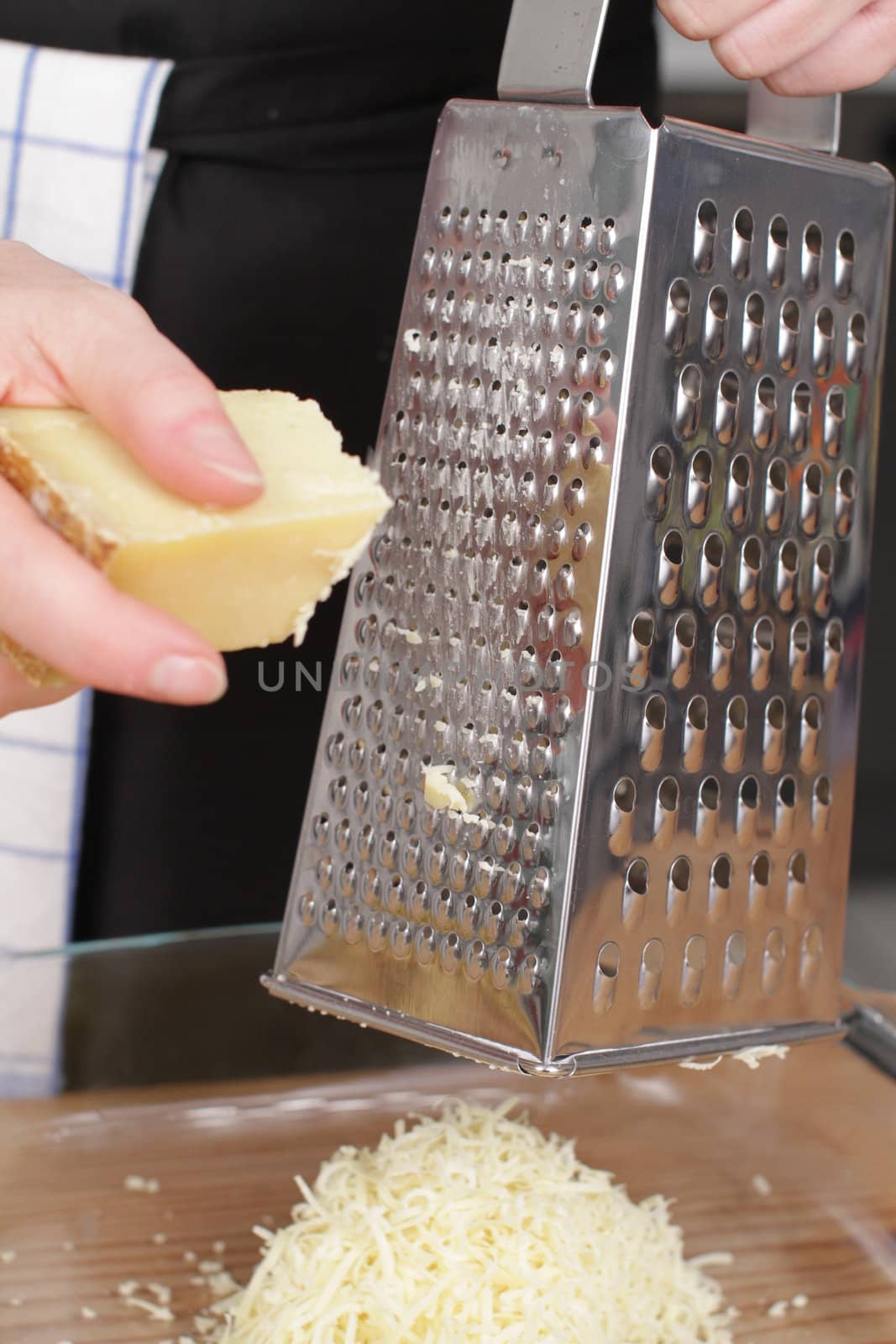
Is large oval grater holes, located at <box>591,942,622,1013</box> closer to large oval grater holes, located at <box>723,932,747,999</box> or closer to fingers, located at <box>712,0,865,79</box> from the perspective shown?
large oval grater holes, located at <box>723,932,747,999</box>

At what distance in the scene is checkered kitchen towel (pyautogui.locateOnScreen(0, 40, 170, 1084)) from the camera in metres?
1.09

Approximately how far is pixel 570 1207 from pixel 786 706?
1.35ft

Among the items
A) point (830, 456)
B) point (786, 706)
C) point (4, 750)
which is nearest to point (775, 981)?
point (786, 706)

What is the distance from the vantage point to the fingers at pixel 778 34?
0.79 metres

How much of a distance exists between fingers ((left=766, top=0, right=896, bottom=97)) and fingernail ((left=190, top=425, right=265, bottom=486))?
0.47 meters

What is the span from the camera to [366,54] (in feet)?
3.64

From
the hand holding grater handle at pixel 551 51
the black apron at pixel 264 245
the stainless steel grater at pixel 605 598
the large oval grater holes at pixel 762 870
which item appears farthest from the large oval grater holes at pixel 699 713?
the black apron at pixel 264 245

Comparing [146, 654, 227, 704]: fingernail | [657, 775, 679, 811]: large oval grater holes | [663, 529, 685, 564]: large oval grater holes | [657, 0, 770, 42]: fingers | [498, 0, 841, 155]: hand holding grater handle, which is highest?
[657, 0, 770, 42]: fingers

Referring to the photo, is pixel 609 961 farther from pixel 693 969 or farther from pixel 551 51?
pixel 551 51

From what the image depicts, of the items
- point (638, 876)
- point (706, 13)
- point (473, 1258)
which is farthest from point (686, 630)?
point (473, 1258)

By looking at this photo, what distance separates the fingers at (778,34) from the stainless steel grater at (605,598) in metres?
0.06

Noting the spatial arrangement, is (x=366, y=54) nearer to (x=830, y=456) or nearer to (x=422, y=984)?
(x=830, y=456)

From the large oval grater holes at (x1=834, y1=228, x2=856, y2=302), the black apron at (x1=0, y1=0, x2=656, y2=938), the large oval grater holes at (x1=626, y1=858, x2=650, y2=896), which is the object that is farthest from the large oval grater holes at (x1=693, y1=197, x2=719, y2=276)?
the black apron at (x1=0, y1=0, x2=656, y2=938)

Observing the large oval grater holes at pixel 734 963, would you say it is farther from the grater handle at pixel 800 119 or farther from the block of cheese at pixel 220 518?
the grater handle at pixel 800 119
